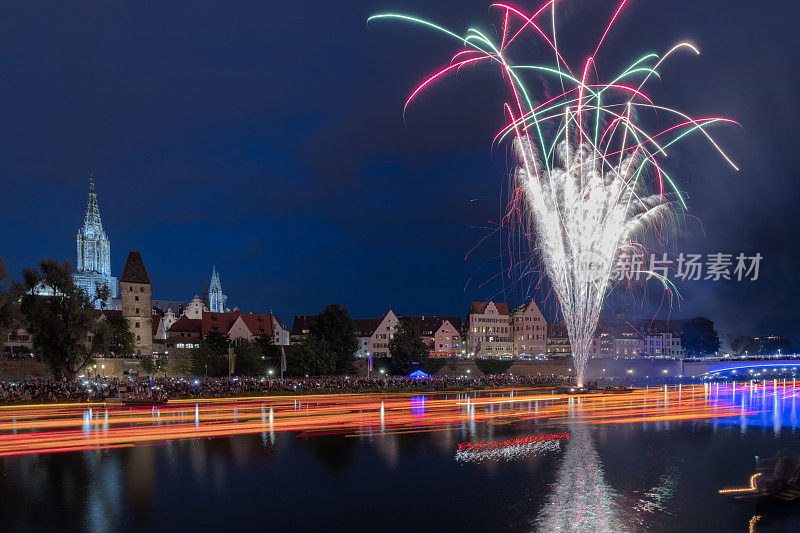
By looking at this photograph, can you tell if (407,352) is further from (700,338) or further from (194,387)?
(700,338)

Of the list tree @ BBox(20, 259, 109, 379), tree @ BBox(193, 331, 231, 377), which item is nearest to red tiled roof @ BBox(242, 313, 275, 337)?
tree @ BBox(193, 331, 231, 377)

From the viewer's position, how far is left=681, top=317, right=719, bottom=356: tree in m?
148

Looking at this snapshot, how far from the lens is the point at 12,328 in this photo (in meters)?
48.8

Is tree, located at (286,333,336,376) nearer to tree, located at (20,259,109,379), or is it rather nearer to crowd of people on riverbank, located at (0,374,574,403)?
crowd of people on riverbank, located at (0,374,574,403)

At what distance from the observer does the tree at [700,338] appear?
487 ft

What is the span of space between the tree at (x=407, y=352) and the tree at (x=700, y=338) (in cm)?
10071

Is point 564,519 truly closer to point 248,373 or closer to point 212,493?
point 212,493

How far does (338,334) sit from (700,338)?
369ft

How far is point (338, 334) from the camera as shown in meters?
74.1

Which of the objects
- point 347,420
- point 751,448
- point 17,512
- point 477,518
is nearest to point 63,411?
point 347,420

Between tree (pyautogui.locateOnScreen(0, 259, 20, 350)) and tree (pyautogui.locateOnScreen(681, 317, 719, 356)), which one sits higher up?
tree (pyautogui.locateOnScreen(0, 259, 20, 350))

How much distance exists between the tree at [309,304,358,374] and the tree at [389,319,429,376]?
5633 mm

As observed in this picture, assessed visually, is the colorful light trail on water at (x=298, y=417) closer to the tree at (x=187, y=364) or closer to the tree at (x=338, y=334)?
the tree at (x=338, y=334)

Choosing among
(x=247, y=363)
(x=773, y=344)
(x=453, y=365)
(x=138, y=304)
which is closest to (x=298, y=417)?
(x=247, y=363)
